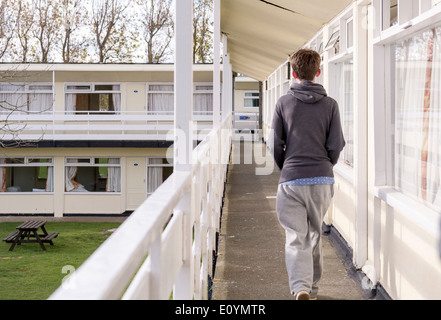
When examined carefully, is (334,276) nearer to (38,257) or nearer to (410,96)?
(410,96)

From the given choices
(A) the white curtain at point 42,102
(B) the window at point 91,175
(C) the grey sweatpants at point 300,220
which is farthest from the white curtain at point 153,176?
(C) the grey sweatpants at point 300,220

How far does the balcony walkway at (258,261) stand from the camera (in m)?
4.50

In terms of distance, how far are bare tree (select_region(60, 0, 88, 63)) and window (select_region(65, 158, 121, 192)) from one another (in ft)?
46.2

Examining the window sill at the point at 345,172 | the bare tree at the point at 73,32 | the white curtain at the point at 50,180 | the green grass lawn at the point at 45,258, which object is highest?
the bare tree at the point at 73,32

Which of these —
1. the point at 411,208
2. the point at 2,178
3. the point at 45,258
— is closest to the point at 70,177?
the point at 2,178

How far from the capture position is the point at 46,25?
36.2 m

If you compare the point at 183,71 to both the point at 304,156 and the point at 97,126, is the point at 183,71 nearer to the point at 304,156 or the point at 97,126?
the point at 304,156

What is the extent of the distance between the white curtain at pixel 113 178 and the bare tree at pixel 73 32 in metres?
14.7

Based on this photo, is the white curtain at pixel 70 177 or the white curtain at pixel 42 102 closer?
the white curtain at pixel 70 177

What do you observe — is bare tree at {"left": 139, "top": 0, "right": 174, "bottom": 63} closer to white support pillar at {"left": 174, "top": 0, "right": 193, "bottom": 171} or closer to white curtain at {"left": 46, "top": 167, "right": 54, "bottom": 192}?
white curtain at {"left": 46, "top": 167, "right": 54, "bottom": 192}

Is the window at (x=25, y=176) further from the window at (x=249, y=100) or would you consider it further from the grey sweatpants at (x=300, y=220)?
the grey sweatpants at (x=300, y=220)

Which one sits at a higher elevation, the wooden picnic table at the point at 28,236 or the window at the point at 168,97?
the window at the point at 168,97

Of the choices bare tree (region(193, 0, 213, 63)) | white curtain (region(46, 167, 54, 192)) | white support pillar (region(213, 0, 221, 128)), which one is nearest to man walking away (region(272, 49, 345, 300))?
white support pillar (region(213, 0, 221, 128))

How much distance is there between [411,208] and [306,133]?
0.74 metres
